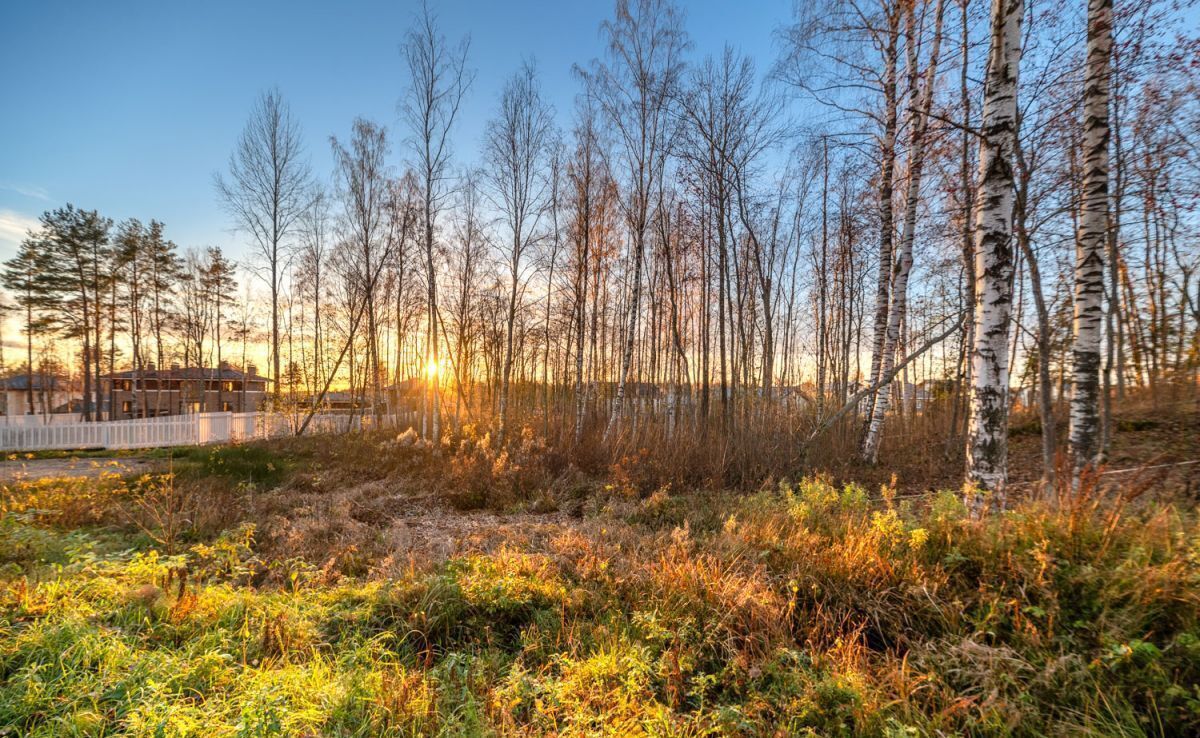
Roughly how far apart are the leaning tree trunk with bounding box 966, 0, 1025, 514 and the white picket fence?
1851 cm

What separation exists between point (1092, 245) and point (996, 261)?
1362 mm

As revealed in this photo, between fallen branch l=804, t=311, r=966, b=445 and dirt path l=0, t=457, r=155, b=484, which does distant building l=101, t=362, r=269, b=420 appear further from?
fallen branch l=804, t=311, r=966, b=445

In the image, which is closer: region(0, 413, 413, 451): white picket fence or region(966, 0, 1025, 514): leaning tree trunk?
region(966, 0, 1025, 514): leaning tree trunk

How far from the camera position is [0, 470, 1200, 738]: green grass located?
6.68 feet

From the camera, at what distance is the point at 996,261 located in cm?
416

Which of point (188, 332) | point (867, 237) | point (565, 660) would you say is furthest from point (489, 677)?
point (188, 332)

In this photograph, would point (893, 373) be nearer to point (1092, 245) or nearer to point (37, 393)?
point (1092, 245)

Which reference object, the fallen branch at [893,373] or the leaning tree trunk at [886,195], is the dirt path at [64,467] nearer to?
the fallen branch at [893,373]

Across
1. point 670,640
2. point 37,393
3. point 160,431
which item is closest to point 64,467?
point 160,431

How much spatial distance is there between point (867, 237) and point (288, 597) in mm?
13232

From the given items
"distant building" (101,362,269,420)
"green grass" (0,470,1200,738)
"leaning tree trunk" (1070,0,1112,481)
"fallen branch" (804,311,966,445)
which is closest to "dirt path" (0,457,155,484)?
"green grass" (0,470,1200,738)

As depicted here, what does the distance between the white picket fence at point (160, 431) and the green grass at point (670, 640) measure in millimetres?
15594

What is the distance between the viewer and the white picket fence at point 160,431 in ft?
49.1

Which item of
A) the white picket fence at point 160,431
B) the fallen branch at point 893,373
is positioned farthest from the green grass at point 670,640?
the white picket fence at point 160,431
